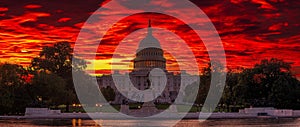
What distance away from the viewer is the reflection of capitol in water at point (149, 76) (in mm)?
174000

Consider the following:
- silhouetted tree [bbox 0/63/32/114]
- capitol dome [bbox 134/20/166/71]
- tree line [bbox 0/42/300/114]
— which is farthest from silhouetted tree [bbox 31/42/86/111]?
capitol dome [bbox 134/20/166/71]

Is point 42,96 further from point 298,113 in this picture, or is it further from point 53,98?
point 298,113

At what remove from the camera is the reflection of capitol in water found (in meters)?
174

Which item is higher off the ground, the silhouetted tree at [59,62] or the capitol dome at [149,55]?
the capitol dome at [149,55]

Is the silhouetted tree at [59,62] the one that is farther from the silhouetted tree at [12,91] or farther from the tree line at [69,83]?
the silhouetted tree at [12,91]

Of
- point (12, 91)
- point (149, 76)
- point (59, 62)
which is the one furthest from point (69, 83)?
point (149, 76)

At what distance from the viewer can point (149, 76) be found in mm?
177000

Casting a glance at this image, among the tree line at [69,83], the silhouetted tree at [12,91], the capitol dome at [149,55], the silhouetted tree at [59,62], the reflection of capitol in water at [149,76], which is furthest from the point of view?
the capitol dome at [149,55]

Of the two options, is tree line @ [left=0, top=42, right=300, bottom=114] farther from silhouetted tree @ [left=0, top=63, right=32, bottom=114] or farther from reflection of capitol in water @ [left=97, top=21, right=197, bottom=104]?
reflection of capitol in water @ [left=97, top=21, right=197, bottom=104]

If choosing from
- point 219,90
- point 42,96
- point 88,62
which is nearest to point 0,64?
point 42,96

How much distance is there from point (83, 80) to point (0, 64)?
607 inches

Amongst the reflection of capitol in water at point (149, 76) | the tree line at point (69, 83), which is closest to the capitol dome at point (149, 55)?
the reflection of capitol in water at point (149, 76)

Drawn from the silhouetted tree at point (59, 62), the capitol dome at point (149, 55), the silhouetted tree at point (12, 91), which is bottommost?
the silhouetted tree at point (12, 91)

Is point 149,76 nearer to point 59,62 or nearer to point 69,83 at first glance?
point 59,62
